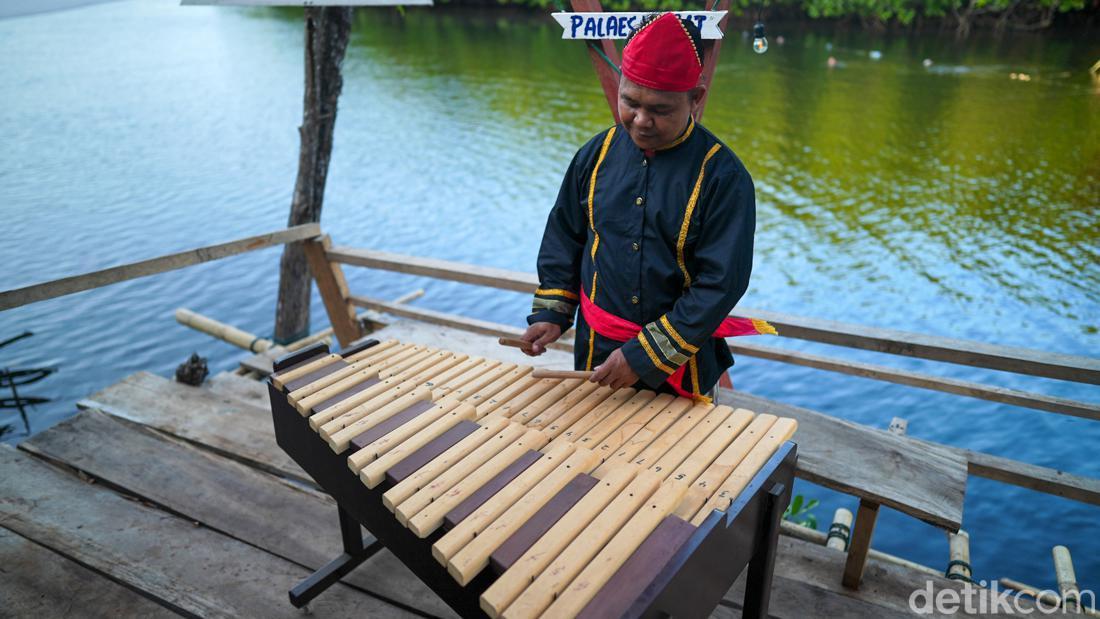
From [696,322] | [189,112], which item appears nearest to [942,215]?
[696,322]

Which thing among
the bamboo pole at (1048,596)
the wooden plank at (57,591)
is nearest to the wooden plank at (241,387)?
the wooden plank at (57,591)

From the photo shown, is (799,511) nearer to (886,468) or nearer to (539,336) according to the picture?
(886,468)

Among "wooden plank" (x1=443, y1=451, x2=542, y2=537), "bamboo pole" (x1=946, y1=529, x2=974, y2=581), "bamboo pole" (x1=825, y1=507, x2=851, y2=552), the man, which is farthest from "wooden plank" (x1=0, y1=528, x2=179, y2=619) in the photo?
"bamboo pole" (x1=946, y1=529, x2=974, y2=581)

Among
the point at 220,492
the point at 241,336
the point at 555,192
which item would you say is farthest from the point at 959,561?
the point at 555,192

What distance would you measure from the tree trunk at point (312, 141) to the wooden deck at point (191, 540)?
2.69m

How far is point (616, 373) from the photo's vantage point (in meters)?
2.10

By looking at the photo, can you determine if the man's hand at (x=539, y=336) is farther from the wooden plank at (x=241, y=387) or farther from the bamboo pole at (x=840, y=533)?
the wooden plank at (x=241, y=387)

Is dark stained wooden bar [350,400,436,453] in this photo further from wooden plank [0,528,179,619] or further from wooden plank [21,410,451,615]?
wooden plank [0,528,179,619]

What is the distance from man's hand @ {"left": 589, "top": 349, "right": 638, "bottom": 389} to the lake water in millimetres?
3686

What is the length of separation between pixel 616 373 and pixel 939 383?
6.89ft

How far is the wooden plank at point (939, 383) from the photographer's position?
2896mm

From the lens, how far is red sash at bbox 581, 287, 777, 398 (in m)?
2.19

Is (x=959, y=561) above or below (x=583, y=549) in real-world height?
below

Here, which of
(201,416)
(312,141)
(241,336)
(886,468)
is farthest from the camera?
(312,141)
